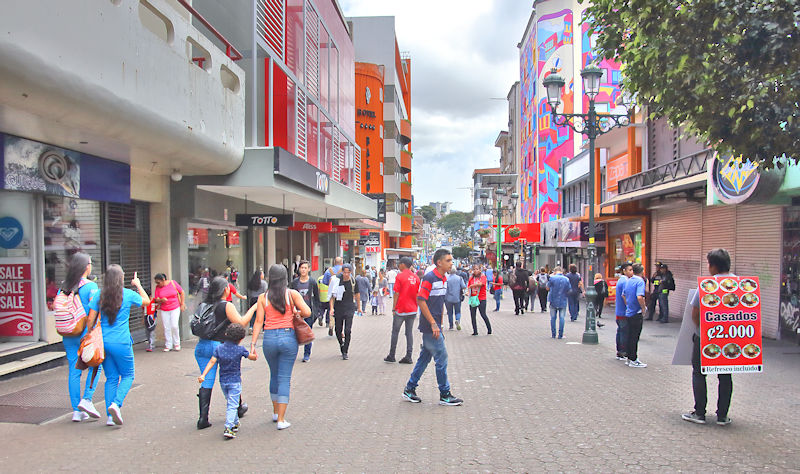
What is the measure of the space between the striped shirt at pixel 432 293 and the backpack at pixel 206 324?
2.25 m

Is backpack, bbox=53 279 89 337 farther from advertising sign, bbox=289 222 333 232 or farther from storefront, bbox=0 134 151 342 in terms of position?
advertising sign, bbox=289 222 333 232

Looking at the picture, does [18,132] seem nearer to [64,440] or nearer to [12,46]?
[12,46]

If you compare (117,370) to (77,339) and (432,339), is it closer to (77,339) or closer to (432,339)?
(77,339)

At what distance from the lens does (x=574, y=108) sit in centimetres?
4103

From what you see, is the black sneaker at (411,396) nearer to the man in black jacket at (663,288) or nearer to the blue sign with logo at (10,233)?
the blue sign with logo at (10,233)

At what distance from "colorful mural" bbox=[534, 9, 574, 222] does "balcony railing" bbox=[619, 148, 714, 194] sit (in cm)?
2483

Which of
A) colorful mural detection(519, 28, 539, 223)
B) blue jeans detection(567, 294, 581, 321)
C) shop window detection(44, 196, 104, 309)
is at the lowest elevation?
blue jeans detection(567, 294, 581, 321)

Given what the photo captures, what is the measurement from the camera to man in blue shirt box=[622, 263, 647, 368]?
9.04 meters

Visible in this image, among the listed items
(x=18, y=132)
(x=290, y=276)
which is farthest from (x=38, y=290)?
(x=290, y=276)

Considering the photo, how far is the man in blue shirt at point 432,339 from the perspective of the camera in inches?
262

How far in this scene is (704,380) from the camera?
19.6 feet

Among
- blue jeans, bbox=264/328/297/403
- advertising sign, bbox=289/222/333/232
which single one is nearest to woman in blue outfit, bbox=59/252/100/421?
blue jeans, bbox=264/328/297/403

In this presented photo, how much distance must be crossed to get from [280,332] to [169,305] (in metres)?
→ 5.74

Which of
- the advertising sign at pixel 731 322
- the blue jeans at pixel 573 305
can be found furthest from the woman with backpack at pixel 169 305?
the blue jeans at pixel 573 305
